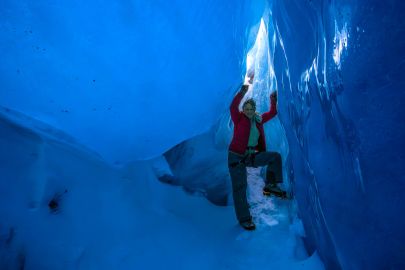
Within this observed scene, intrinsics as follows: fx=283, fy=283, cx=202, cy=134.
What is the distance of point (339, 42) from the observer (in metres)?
1.69

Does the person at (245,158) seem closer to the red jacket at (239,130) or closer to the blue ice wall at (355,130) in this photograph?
the red jacket at (239,130)

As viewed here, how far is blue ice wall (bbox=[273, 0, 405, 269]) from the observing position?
45.6 inches

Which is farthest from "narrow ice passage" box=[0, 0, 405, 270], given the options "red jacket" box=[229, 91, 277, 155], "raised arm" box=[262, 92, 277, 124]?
"red jacket" box=[229, 91, 277, 155]

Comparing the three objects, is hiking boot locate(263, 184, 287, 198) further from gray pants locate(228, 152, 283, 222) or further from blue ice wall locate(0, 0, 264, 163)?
blue ice wall locate(0, 0, 264, 163)

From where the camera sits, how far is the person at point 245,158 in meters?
3.25

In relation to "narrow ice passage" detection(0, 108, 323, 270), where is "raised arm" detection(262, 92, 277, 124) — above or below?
above

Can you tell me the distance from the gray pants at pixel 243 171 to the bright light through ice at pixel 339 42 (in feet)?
5.83

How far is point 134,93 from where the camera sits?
284 cm

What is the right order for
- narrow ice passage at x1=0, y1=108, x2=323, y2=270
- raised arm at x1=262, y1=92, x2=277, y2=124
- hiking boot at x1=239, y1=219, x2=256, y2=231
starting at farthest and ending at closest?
raised arm at x1=262, y1=92, x2=277, y2=124 → hiking boot at x1=239, y1=219, x2=256, y2=231 → narrow ice passage at x1=0, y1=108, x2=323, y2=270

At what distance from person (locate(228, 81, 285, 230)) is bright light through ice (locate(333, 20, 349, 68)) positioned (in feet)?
5.63

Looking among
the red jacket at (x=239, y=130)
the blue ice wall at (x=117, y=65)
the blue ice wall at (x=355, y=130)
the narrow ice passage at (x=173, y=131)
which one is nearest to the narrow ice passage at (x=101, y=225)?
the narrow ice passage at (x=173, y=131)

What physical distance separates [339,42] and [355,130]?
56cm

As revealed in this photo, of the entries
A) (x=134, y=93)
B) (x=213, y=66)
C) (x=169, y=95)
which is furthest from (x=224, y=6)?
(x=134, y=93)

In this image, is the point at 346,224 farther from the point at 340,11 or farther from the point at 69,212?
the point at 69,212
